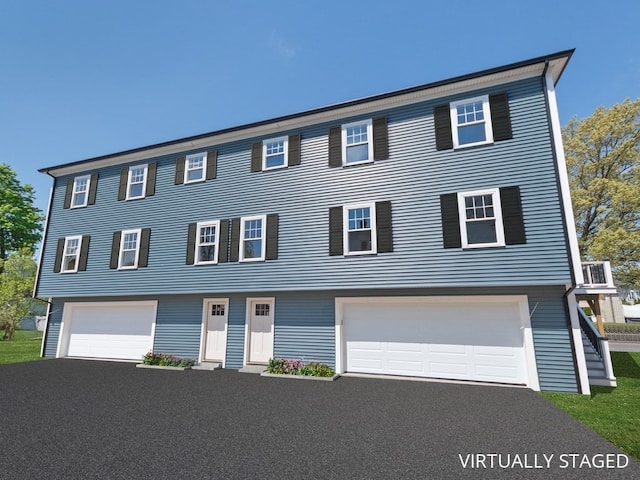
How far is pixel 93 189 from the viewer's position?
52.1ft

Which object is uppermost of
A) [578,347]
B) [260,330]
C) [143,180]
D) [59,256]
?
[143,180]

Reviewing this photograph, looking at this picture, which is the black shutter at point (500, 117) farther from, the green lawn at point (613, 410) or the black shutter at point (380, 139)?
the green lawn at point (613, 410)

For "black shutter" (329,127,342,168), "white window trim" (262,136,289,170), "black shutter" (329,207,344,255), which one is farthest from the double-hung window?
"black shutter" (329,207,344,255)

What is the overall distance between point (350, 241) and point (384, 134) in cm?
399

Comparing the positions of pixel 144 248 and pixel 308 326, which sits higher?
pixel 144 248

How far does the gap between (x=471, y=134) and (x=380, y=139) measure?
2944mm

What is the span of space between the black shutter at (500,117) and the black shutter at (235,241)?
949 cm

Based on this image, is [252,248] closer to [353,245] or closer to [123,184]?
[353,245]

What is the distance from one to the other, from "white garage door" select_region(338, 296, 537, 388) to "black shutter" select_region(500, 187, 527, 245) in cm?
175

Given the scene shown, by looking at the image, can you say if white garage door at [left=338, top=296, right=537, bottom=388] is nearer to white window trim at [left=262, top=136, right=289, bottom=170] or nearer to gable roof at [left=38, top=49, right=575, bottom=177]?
white window trim at [left=262, top=136, right=289, bottom=170]

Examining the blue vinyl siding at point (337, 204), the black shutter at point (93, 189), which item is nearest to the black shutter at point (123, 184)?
the blue vinyl siding at point (337, 204)

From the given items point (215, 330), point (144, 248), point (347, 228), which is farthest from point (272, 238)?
point (144, 248)

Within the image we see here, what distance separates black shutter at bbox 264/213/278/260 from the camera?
12.1 metres

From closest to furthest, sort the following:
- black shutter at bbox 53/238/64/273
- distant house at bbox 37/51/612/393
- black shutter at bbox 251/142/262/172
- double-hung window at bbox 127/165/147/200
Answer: distant house at bbox 37/51/612/393
black shutter at bbox 251/142/262/172
double-hung window at bbox 127/165/147/200
black shutter at bbox 53/238/64/273
